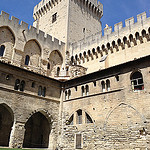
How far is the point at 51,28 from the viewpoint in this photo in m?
30.7

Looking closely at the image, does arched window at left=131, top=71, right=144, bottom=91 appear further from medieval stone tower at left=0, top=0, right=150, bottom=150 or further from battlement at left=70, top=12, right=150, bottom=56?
battlement at left=70, top=12, right=150, bottom=56

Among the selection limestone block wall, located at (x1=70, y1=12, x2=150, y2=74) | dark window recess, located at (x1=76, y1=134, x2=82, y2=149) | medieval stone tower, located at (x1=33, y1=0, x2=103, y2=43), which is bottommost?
dark window recess, located at (x1=76, y1=134, x2=82, y2=149)

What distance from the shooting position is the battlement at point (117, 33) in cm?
1992

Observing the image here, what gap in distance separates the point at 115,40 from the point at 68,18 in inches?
386

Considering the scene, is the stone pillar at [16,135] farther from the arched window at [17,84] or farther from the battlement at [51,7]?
the battlement at [51,7]

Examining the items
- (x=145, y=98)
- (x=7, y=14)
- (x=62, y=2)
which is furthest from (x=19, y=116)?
(x=62, y=2)

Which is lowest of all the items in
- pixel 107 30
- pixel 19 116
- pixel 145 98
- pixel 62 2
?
pixel 19 116

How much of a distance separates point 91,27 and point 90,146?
74.0 ft

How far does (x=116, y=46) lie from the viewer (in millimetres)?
21641

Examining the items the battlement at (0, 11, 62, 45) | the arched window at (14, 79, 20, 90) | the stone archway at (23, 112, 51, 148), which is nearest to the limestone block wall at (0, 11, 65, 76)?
the battlement at (0, 11, 62, 45)

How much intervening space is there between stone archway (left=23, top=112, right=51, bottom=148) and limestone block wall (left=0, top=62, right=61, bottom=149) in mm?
1651

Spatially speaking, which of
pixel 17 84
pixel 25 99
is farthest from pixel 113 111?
pixel 17 84

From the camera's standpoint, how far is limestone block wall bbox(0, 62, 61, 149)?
15.4 metres

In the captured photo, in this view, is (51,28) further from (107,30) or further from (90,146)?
(90,146)
